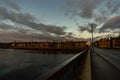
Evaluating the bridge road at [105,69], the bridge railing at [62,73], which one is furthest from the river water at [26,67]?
the bridge railing at [62,73]

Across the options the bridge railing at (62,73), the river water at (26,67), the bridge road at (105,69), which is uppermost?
the bridge railing at (62,73)

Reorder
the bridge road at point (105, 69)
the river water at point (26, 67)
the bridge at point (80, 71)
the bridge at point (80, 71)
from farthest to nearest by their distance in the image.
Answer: the river water at point (26, 67)
the bridge road at point (105, 69)
the bridge at point (80, 71)
the bridge at point (80, 71)

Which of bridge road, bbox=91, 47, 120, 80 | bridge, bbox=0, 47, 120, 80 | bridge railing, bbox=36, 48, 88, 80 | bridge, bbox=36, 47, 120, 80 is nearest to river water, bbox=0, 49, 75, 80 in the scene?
bridge road, bbox=91, 47, 120, 80

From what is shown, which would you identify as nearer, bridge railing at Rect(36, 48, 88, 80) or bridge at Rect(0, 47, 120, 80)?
bridge railing at Rect(36, 48, 88, 80)

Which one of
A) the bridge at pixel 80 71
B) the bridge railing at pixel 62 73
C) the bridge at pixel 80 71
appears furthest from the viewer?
the bridge at pixel 80 71

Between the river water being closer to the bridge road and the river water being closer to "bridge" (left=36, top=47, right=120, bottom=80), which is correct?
the bridge road

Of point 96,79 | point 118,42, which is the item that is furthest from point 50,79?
point 118,42

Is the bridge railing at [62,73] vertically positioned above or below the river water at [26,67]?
above

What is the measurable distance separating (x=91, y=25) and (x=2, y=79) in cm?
4767

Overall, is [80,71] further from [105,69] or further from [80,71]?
[105,69]

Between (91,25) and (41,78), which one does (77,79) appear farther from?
(91,25)

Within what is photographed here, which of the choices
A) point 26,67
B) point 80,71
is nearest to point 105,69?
point 80,71

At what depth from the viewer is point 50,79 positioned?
3.49 meters

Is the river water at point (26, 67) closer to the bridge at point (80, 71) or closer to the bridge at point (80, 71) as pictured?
the bridge at point (80, 71)
